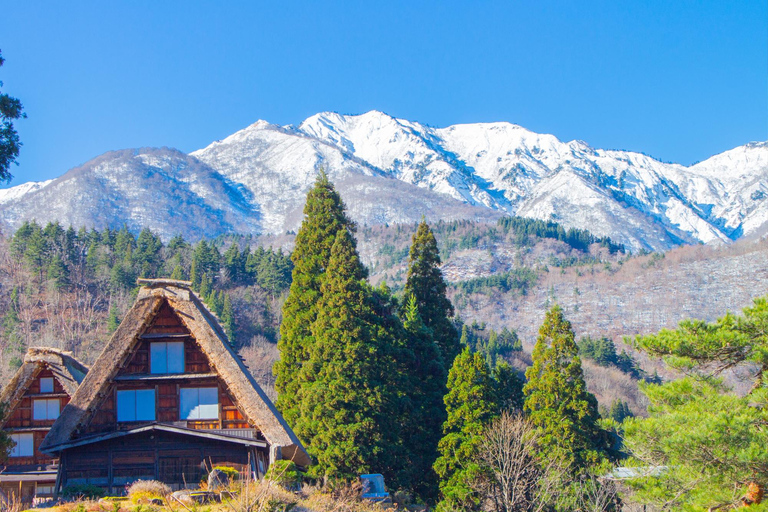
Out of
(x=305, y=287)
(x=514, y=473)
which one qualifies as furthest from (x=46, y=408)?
(x=514, y=473)

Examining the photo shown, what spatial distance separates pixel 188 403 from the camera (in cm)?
1812

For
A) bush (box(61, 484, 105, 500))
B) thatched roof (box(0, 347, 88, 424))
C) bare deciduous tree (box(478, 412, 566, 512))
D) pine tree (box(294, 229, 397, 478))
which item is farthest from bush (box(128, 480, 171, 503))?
bare deciduous tree (box(478, 412, 566, 512))

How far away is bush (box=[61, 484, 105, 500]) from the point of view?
16.5 metres

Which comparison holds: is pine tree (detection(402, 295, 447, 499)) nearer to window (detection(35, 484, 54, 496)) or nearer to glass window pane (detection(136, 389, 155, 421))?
glass window pane (detection(136, 389, 155, 421))

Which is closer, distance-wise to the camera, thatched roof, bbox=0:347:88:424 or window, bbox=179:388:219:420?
window, bbox=179:388:219:420

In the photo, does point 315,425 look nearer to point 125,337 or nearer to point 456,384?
point 456,384

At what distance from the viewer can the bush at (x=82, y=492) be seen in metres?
16.5

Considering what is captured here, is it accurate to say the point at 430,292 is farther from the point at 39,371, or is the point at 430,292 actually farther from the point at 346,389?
the point at 39,371

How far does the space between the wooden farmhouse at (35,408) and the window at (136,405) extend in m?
6.70

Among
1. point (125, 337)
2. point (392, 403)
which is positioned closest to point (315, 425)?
point (392, 403)

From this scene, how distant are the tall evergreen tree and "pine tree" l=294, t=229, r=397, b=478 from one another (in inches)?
44.6

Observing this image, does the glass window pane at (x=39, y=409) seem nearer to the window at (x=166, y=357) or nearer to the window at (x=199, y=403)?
the window at (x=166, y=357)

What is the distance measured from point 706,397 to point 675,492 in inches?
103

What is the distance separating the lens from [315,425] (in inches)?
968
